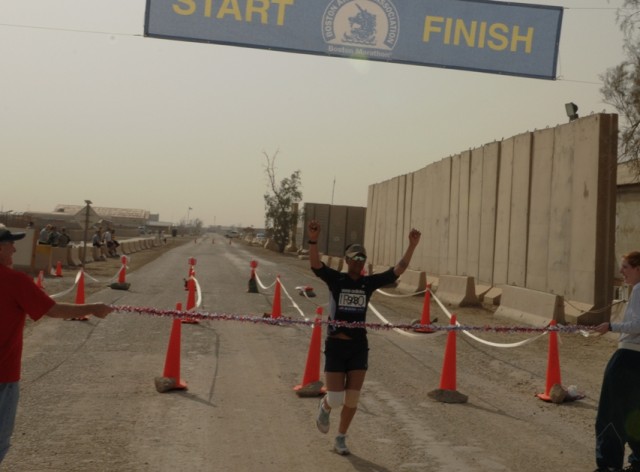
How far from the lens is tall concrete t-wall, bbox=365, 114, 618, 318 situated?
16.2 m

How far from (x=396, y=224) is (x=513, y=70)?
2026 centimetres

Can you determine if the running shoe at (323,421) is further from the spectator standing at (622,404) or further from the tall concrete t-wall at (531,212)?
the tall concrete t-wall at (531,212)

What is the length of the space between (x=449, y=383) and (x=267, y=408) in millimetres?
2354

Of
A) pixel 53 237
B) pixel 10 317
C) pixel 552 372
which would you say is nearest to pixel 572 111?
pixel 552 372

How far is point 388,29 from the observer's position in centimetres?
1441

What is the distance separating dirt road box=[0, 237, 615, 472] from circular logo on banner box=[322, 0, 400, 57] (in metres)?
6.23

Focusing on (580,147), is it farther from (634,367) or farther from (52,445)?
(52,445)

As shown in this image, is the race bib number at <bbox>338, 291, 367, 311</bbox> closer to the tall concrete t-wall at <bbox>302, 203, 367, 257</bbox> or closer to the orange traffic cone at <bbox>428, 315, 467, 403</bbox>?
the orange traffic cone at <bbox>428, 315, 467, 403</bbox>

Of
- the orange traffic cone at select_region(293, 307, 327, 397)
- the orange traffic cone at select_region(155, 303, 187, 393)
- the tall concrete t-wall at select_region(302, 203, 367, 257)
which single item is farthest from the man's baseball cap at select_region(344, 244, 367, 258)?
the tall concrete t-wall at select_region(302, 203, 367, 257)

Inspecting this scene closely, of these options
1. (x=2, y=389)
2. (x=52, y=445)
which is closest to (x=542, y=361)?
(x=52, y=445)

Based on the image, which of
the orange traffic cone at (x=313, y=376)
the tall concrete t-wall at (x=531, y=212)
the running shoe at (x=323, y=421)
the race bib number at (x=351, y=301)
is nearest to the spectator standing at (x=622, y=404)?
the race bib number at (x=351, y=301)

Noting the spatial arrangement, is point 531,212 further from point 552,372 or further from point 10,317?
point 10,317

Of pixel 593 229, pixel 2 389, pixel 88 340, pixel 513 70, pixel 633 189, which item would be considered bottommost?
pixel 88 340

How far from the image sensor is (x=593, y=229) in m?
16.2
